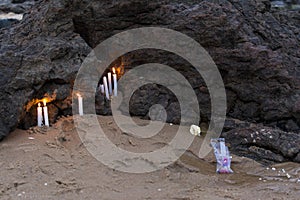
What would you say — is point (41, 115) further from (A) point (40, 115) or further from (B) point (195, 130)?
(B) point (195, 130)

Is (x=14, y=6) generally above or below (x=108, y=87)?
above

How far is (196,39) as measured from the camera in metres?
5.43

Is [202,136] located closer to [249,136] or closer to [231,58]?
[249,136]

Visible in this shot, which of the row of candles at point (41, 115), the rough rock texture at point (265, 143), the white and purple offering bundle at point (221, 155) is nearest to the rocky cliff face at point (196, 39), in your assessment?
the row of candles at point (41, 115)

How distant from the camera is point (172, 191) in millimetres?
3654

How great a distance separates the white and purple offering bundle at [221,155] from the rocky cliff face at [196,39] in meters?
0.72

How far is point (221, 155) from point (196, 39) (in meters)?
1.89

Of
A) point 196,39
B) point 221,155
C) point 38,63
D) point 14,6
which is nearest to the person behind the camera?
point 221,155

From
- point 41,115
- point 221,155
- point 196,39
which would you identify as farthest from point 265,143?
point 41,115

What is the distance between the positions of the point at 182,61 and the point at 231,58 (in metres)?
0.75

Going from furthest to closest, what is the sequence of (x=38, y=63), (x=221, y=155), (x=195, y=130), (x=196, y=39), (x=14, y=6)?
(x=14, y=6) → (x=196, y=39) → (x=195, y=130) → (x=38, y=63) → (x=221, y=155)

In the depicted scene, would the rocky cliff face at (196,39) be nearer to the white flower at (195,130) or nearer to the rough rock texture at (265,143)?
the white flower at (195,130)

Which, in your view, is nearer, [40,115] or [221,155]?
[221,155]

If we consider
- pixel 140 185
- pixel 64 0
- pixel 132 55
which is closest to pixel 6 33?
pixel 64 0
